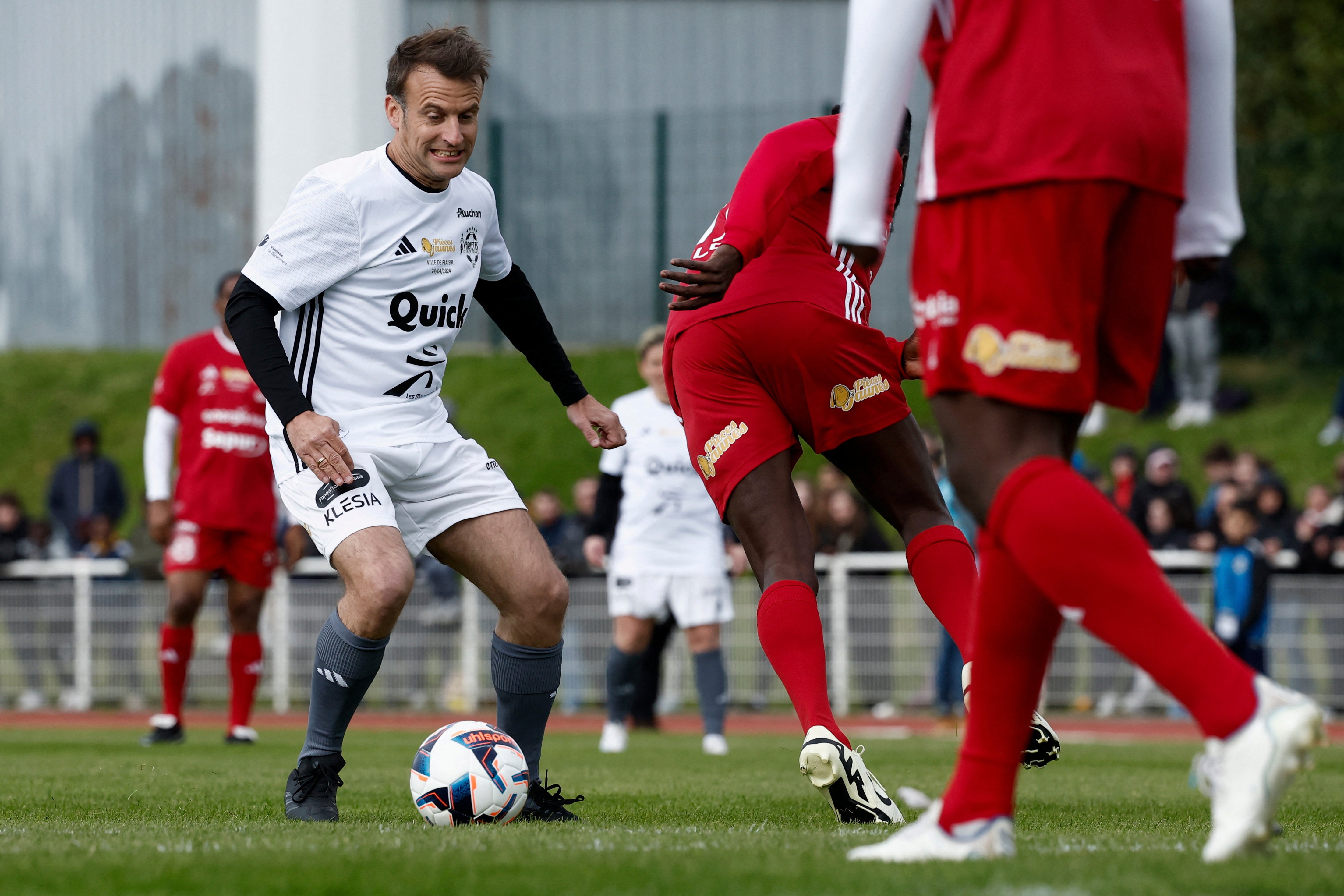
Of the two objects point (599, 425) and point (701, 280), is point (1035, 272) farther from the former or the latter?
point (599, 425)

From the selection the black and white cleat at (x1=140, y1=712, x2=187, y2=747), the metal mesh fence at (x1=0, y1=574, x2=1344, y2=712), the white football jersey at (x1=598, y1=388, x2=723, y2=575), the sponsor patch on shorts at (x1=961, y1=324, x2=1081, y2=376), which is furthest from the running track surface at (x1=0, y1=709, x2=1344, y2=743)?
the sponsor patch on shorts at (x1=961, y1=324, x2=1081, y2=376)

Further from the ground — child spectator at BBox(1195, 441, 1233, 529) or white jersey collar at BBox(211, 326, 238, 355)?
white jersey collar at BBox(211, 326, 238, 355)

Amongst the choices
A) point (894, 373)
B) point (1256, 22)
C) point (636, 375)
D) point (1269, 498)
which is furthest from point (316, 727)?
point (1256, 22)

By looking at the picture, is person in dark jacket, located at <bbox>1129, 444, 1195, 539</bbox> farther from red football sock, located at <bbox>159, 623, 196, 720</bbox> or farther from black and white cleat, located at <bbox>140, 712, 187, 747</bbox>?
black and white cleat, located at <bbox>140, 712, 187, 747</bbox>

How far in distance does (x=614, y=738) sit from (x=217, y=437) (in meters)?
3.00

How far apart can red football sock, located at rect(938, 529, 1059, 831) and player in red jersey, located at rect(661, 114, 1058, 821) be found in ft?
4.80

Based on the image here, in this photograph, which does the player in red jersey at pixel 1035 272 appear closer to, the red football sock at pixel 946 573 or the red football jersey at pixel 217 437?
the red football sock at pixel 946 573

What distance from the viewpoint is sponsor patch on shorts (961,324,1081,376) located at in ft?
9.93

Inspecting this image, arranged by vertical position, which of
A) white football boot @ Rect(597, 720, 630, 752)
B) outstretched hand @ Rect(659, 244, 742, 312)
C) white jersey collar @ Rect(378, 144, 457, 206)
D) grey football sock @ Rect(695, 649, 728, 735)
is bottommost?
white football boot @ Rect(597, 720, 630, 752)

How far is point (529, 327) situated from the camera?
5684mm

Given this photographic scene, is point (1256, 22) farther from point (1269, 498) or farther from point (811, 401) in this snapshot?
point (811, 401)

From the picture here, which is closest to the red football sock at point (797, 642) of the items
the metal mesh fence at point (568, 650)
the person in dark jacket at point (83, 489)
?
the metal mesh fence at point (568, 650)

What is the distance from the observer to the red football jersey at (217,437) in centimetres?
977

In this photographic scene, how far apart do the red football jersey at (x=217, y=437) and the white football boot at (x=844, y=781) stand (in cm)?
608
